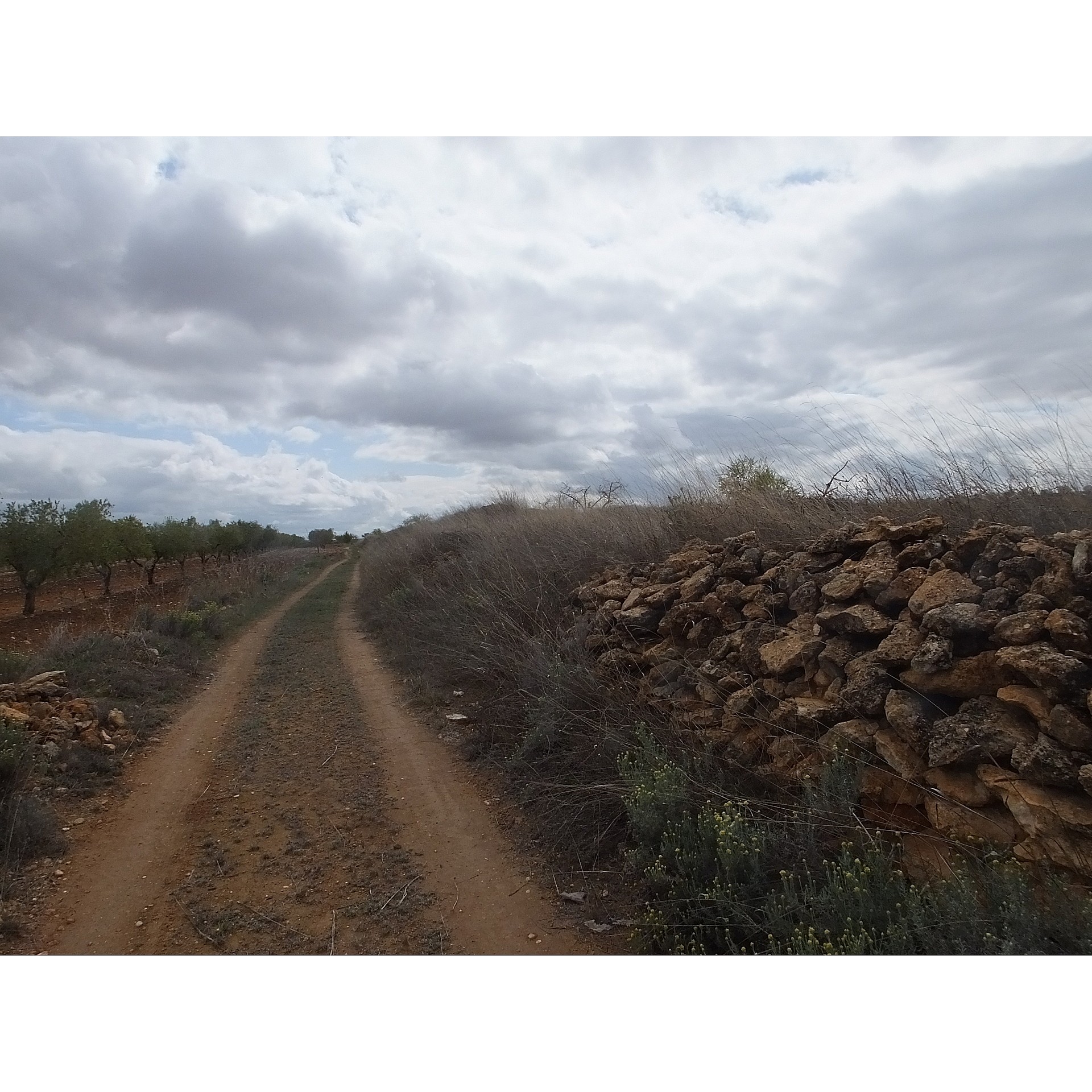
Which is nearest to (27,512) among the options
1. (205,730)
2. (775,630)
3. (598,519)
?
(205,730)

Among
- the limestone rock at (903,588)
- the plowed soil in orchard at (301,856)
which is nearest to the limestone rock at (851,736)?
the limestone rock at (903,588)

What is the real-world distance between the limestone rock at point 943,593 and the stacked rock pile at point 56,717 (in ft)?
21.6

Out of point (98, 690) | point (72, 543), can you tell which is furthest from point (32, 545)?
point (98, 690)

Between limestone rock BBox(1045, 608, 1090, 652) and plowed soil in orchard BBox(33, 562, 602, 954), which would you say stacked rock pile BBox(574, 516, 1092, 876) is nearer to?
limestone rock BBox(1045, 608, 1090, 652)

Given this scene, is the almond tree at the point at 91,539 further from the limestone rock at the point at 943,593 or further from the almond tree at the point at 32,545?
the limestone rock at the point at 943,593

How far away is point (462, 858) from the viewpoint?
430cm

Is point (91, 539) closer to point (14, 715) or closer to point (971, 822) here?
point (14, 715)

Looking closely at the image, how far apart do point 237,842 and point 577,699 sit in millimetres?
2668

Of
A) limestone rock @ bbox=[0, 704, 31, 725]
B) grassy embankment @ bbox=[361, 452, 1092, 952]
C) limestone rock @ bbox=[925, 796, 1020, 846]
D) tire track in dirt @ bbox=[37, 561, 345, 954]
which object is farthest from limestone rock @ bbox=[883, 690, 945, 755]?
limestone rock @ bbox=[0, 704, 31, 725]

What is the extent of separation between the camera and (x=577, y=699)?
17.6 feet

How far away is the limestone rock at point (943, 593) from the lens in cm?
338

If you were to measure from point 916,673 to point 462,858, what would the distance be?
2985mm

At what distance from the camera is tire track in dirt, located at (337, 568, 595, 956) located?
3.47 meters

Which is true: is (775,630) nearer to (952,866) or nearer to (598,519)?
(952,866)
